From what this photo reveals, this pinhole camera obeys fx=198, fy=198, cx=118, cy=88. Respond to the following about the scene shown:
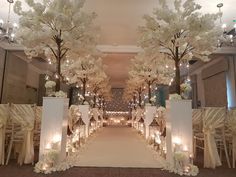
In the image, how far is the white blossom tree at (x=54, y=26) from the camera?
13.7 feet

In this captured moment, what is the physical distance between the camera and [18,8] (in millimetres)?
4395

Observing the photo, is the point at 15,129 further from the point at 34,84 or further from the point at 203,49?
the point at 34,84

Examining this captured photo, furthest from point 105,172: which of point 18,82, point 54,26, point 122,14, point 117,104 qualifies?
point 117,104

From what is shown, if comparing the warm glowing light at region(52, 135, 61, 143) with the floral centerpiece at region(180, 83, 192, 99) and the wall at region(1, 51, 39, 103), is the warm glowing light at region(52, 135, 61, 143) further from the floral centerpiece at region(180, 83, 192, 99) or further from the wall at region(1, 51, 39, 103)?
the wall at region(1, 51, 39, 103)

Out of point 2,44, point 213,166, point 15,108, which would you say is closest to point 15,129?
point 15,108

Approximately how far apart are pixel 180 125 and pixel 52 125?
254 cm

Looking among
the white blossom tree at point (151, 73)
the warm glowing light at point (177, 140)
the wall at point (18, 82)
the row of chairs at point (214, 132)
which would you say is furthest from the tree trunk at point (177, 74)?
the wall at point (18, 82)

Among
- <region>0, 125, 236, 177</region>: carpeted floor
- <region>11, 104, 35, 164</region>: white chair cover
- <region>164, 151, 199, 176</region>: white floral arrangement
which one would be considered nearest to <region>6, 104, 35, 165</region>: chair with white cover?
<region>11, 104, 35, 164</region>: white chair cover

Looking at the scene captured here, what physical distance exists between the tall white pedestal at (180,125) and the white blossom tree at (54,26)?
2.54 m

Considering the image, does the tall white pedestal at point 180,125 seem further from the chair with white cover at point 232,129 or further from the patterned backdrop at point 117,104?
the patterned backdrop at point 117,104

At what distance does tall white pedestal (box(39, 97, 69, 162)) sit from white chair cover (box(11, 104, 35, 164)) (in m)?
0.52

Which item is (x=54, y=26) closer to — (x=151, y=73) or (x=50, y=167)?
(x=50, y=167)

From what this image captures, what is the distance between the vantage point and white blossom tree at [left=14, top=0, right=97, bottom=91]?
4.16m

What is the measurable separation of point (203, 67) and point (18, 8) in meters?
13.1
